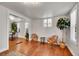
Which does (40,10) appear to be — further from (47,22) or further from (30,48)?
(30,48)

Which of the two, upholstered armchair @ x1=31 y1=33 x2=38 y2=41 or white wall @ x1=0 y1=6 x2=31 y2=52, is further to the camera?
white wall @ x1=0 y1=6 x2=31 y2=52

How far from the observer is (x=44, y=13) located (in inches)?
101

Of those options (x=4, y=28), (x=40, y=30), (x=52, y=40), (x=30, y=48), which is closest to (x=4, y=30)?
(x=4, y=28)

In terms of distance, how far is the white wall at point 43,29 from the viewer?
2.49 m

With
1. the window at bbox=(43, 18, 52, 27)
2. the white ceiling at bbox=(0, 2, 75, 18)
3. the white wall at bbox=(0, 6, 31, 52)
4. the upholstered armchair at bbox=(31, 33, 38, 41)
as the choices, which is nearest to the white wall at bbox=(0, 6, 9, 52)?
the white wall at bbox=(0, 6, 31, 52)

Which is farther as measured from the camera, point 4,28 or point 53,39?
point 4,28

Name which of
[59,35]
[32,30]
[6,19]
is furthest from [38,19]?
[6,19]

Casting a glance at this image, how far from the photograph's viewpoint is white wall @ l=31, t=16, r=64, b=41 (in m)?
Result: 2.49

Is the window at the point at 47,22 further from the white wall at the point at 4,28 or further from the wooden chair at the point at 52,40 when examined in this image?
the white wall at the point at 4,28

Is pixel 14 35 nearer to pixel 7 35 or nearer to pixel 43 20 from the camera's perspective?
pixel 7 35

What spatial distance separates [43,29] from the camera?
8.61 ft

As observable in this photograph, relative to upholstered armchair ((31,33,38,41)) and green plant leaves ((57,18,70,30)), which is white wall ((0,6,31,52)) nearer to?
upholstered armchair ((31,33,38,41))

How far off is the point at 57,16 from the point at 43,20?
0.40m

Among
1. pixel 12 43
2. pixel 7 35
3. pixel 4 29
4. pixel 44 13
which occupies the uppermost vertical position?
pixel 44 13
